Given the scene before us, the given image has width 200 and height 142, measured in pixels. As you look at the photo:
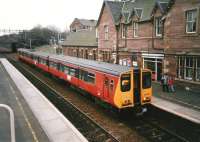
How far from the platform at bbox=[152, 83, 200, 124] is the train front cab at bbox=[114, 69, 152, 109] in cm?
233

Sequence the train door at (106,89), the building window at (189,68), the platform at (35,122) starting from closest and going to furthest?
the platform at (35,122) → the train door at (106,89) → the building window at (189,68)

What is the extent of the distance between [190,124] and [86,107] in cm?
717

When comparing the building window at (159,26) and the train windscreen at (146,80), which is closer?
the train windscreen at (146,80)

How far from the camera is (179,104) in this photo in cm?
1739

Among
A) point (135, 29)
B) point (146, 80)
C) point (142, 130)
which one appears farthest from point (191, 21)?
point (142, 130)

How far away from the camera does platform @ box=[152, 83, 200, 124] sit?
15.2 metres

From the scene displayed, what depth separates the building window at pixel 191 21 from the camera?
20.3m

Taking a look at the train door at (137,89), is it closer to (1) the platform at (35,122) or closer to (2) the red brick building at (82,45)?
(1) the platform at (35,122)

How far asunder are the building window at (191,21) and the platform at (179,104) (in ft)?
16.9

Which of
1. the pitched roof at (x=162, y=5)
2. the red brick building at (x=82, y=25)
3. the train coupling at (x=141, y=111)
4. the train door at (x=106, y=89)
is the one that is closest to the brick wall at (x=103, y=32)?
the pitched roof at (x=162, y=5)

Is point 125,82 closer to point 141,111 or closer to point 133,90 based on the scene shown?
point 133,90

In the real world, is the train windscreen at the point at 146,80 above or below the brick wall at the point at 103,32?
below

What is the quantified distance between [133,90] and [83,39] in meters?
33.7

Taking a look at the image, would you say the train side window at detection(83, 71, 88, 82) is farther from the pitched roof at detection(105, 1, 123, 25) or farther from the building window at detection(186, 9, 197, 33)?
the pitched roof at detection(105, 1, 123, 25)
